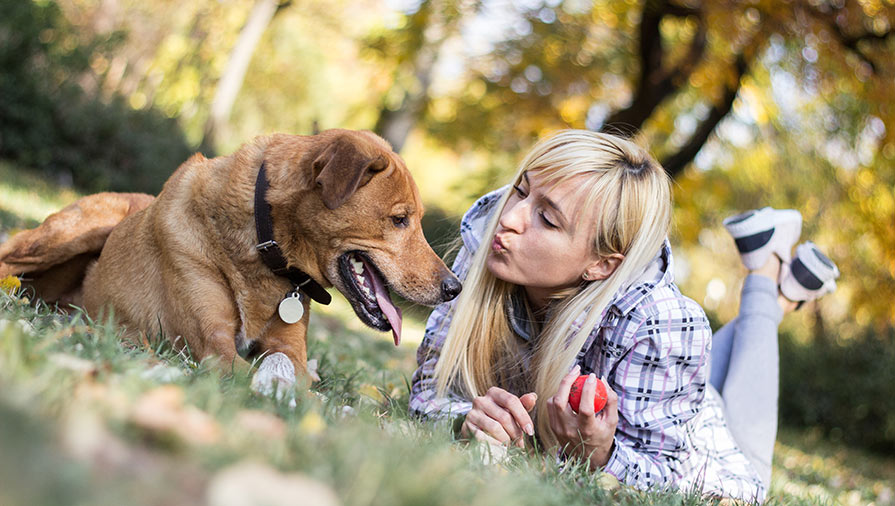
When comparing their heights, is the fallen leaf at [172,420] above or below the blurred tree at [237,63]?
above

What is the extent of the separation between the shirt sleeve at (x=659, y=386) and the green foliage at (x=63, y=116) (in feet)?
39.1

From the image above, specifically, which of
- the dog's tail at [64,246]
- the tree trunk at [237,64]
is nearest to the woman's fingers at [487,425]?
the dog's tail at [64,246]

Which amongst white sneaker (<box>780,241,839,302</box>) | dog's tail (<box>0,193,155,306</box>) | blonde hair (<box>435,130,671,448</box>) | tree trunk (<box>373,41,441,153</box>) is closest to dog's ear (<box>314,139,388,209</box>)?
blonde hair (<box>435,130,671,448</box>)

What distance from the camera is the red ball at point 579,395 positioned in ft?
10.2

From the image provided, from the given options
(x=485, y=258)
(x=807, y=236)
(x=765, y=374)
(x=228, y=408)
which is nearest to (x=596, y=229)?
(x=485, y=258)

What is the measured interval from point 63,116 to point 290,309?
11.1 metres

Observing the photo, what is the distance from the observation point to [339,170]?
3.35m

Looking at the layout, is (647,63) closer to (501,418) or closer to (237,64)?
(501,418)

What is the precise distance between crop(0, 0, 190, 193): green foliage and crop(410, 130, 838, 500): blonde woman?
426 inches

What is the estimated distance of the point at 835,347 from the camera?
12273 millimetres

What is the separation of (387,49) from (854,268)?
1359cm

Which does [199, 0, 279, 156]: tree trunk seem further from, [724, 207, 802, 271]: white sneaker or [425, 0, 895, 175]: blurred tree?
[724, 207, 802, 271]: white sneaker

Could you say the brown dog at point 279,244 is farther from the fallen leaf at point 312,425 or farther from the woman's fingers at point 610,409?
the fallen leaf at point 312,425

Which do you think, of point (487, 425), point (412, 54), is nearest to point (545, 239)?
point (487, 425)
